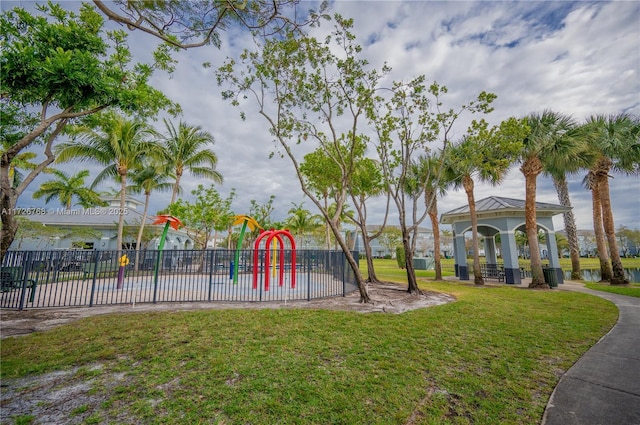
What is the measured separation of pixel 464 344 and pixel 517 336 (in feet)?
5.61

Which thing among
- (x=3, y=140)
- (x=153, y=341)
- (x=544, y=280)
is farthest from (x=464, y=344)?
(x=544, y=280)

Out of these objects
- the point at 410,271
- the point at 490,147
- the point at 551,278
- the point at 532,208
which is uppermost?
the point at 490,147

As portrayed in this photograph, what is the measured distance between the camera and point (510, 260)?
1931cm

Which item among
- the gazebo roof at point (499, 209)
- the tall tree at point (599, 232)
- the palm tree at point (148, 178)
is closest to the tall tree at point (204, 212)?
the palm tree at point (148, 178)

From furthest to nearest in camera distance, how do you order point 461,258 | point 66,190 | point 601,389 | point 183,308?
point 66,190
point 461,258
point 183,308
point 601,389

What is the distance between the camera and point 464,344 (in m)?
6.06

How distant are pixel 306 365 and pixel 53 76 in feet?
23.6

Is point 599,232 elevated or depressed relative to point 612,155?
depressed

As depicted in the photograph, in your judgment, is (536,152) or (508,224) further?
(508,224)

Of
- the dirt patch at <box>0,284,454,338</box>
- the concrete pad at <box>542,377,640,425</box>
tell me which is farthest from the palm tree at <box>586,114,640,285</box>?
the concrete pad at <box>542,377,640,425</box>

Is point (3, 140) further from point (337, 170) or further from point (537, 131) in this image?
point (537, 131)

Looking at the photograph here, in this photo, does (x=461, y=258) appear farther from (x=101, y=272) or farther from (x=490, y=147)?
(x=101, y=272)

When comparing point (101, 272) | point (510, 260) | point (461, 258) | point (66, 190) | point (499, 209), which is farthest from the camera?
point (66, 190)

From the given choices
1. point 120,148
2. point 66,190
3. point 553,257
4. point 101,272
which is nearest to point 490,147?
point 553,257
